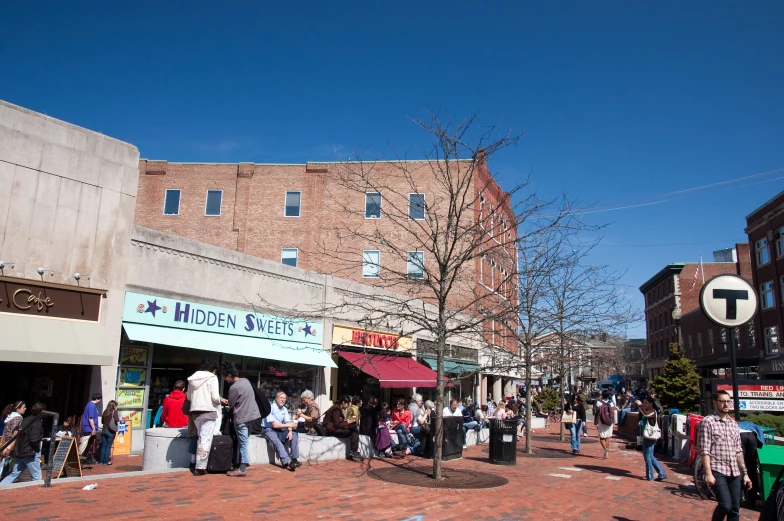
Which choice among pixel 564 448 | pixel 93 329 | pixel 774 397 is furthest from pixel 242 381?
pixel 564 448

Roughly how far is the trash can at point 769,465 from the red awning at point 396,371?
11.5 metres

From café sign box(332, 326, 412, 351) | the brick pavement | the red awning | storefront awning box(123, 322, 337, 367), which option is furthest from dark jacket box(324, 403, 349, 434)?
café sign box(332, 326, 412, 351)

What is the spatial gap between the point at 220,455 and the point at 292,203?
91.0ft

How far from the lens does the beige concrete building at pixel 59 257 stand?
1312 centimetres

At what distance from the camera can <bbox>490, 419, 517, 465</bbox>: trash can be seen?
1405 cm

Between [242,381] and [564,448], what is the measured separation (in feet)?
40.1

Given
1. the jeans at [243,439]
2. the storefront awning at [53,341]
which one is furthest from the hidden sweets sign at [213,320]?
the jeans at [243,439]

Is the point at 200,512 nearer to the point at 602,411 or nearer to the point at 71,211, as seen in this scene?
the point at 71,211

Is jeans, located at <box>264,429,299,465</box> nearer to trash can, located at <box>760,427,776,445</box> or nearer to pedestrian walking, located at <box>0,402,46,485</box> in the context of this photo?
pedestrian walking, located at <box>0,402,46,485</box>

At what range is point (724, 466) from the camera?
661 cm

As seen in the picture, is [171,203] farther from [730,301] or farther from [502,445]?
[730,301]

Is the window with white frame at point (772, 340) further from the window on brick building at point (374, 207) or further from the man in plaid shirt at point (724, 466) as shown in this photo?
the man in plaid shirt at point (724, 466)

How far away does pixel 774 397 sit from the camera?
12.1 m

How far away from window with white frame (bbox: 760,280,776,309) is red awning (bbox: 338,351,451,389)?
25155 millimetres
